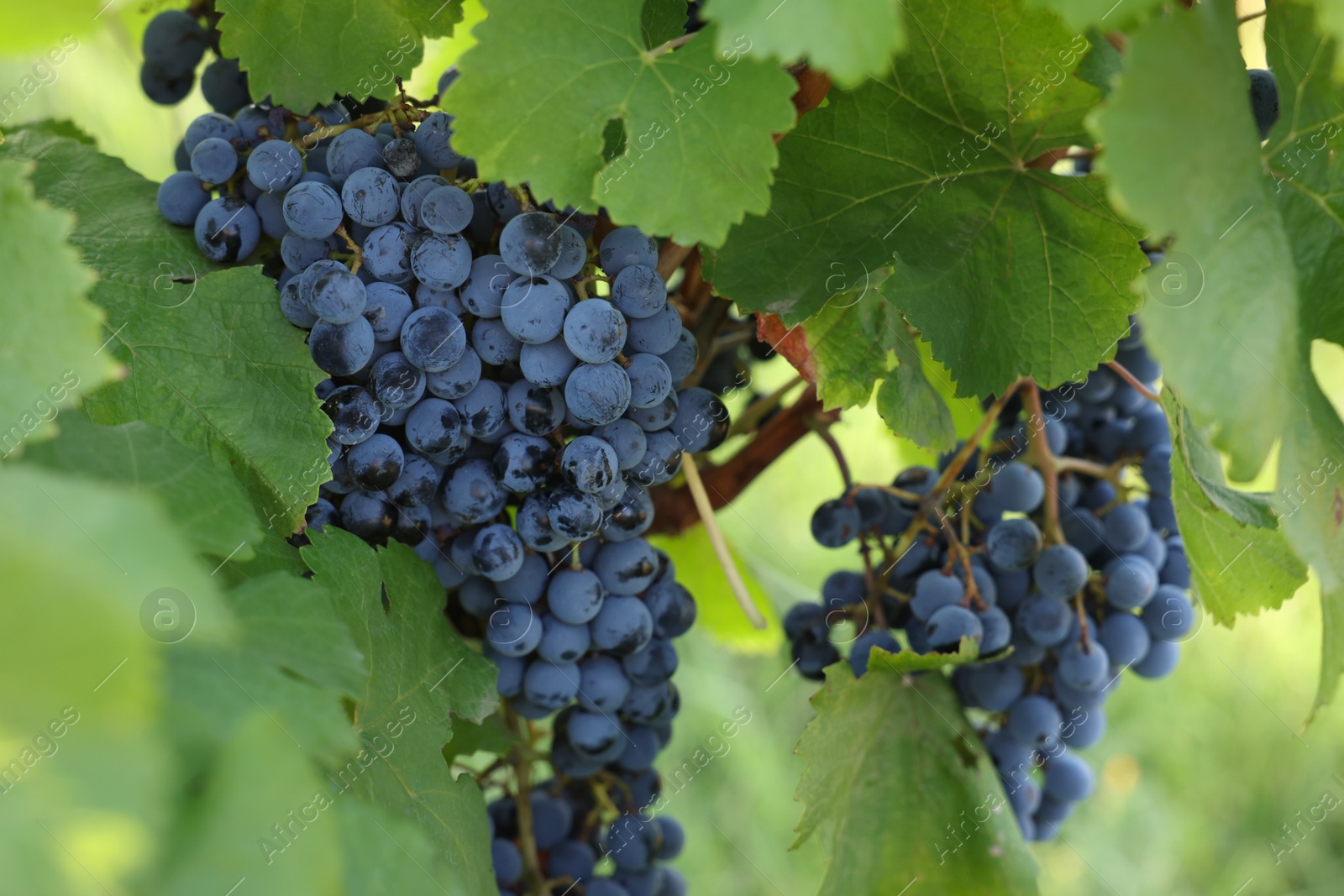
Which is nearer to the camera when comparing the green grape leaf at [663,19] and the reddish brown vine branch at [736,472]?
the green grape leaf at [663,19]

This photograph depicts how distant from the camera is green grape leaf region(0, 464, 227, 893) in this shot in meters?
0.26

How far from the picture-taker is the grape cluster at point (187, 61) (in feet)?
2.27

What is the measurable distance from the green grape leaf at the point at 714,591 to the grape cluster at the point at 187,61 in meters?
0.48

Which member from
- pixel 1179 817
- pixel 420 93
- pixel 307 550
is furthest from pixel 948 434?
pixel 1179 817

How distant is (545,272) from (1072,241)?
30cm

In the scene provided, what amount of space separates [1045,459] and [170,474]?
23.7 inches

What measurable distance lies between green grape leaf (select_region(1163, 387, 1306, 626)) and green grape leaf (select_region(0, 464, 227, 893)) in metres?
0.50

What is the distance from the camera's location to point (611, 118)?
500 millimetres

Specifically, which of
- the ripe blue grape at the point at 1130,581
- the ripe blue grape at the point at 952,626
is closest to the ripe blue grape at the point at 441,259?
the ripe blue grape at the point at 952,626

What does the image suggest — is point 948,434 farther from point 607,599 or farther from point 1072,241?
point 607,599

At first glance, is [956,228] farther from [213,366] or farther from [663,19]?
[213,366]

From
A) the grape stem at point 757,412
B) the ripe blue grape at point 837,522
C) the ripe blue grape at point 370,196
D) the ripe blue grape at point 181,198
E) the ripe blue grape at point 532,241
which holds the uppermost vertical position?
the ripe blue grape at point 181,198

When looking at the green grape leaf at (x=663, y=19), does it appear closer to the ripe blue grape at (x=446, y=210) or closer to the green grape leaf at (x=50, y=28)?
the ripe blue grape at (x=446, y=210)

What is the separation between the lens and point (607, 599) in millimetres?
674
